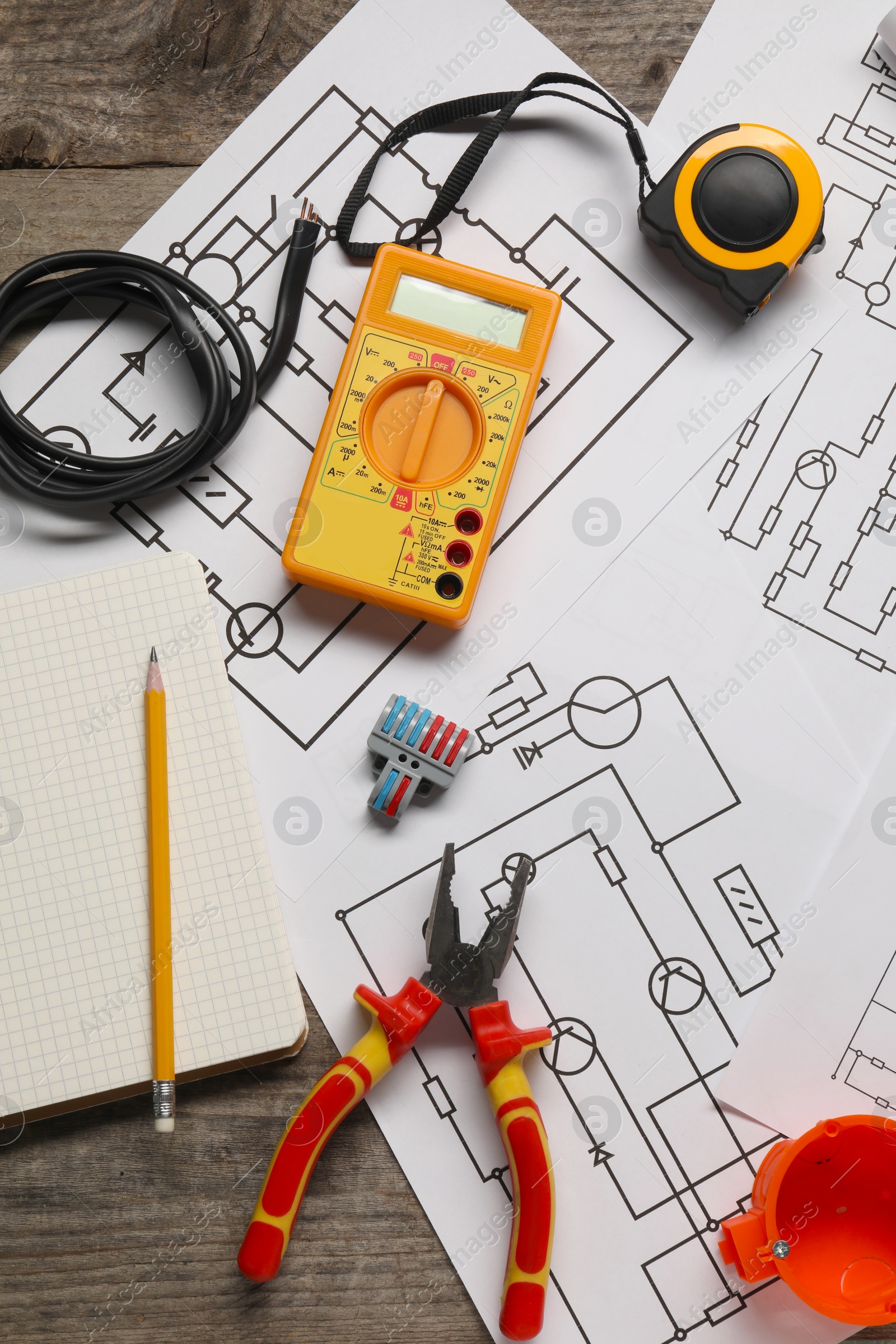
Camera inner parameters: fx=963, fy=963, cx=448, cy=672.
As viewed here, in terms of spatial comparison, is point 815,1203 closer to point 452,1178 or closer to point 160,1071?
point 452,1178

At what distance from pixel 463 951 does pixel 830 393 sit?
0.61 meters

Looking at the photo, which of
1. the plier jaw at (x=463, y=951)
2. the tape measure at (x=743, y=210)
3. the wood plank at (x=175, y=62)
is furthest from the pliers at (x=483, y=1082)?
the wood plank at (x=175, y=62)

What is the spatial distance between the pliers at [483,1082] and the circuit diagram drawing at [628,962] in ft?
0.13

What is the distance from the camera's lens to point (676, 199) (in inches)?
34.4

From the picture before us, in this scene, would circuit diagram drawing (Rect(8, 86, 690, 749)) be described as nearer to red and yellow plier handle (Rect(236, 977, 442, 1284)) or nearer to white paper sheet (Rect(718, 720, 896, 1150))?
red and yellow plier handle (Rect(236, 977, 442, 1284))

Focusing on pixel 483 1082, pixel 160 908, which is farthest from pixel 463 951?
pixel 160 908

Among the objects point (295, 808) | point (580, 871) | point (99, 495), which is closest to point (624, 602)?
point (580, 871)

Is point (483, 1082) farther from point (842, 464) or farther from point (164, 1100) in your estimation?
point (842, 464)

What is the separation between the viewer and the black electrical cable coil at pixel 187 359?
84 cm

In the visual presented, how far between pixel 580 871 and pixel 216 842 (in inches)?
12.7

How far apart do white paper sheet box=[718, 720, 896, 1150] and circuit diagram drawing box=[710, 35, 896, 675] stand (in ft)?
0.57

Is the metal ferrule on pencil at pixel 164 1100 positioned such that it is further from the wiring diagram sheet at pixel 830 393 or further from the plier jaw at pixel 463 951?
the wiring diagram sheet at pixel 830 393

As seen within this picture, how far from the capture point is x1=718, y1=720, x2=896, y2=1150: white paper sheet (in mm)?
842

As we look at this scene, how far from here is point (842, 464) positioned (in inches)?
35.2
